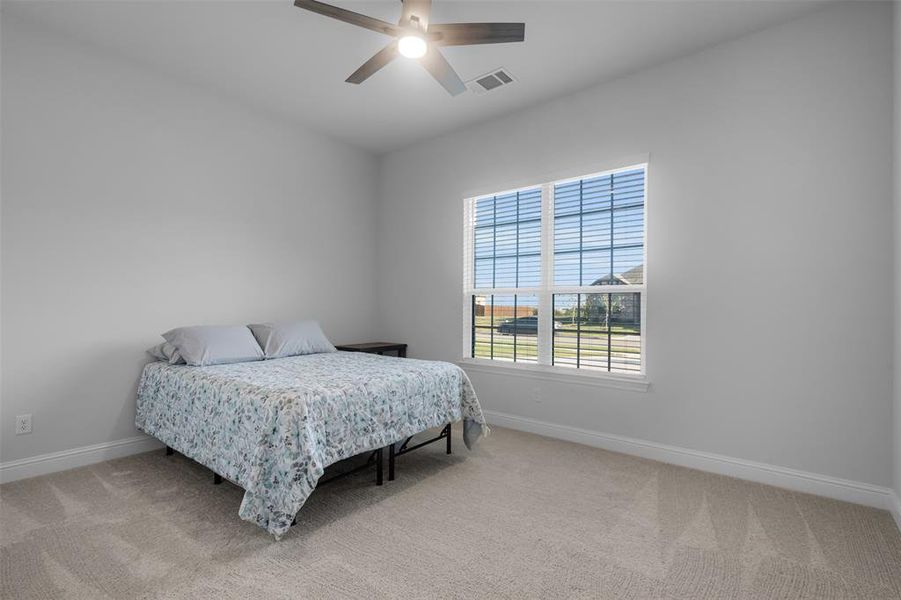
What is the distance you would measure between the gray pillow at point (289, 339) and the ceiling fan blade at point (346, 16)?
2.38m

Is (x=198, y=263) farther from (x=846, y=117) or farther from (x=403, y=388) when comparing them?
(x=846, y=117)

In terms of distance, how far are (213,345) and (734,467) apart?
367 cm

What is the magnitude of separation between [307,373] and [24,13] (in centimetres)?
288

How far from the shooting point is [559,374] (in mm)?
3652

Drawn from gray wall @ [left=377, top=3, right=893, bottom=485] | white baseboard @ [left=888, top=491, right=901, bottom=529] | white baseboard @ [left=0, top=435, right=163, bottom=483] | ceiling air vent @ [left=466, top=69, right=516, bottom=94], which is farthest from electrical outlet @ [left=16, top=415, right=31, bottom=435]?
white baseboard @ [left=888, top=491, right=901, bottom=529]

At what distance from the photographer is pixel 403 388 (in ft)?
8.89

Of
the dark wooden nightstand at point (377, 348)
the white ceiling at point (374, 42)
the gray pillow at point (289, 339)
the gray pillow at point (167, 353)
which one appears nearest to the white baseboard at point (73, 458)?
the gray pillow at point (167, 353)

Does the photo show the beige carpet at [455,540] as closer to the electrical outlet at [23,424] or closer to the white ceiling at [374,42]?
the electrical outlet at [23,424]

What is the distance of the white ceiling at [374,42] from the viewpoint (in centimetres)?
260

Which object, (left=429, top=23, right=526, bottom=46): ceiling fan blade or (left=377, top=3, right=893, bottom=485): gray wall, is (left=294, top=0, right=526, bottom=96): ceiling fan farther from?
(left=377, top=3, right=893, bottom=485): gray wall

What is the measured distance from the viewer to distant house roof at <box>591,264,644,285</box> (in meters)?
3.29

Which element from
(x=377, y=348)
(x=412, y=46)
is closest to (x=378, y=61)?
(x=412, y=46)

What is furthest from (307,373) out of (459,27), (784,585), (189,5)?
(784,585)

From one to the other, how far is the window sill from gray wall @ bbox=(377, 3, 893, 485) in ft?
Result: 0.20
